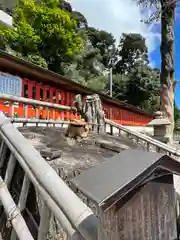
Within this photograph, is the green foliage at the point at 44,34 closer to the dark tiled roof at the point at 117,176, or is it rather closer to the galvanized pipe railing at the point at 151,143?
the galvanized pipe railing at the point at 151,143

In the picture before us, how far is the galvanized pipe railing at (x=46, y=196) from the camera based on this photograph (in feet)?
4.17

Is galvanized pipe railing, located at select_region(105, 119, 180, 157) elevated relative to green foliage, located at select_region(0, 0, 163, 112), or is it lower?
lower

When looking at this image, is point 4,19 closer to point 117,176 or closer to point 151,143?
point 151,143

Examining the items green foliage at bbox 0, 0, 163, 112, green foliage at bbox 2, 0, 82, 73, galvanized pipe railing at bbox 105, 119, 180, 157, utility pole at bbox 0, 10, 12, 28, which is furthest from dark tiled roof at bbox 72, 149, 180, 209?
green foliage at bbox 2, 0, 82, 73

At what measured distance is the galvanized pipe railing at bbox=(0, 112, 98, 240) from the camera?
50.0 inches

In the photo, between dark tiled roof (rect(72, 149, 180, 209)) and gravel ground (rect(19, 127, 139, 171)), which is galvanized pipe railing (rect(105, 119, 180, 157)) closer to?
gravel ground (rect(19, 127, 139, 171))

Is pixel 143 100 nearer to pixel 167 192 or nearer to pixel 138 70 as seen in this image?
pixel 138 70

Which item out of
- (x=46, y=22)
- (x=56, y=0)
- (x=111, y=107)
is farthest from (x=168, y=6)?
(x=56, y=0)

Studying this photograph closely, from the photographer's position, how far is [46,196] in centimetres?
153

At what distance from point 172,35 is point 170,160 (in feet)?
30.9

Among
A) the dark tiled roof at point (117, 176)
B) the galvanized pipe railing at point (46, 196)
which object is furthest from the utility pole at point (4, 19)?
the dark tiled roof at point (117, 176)

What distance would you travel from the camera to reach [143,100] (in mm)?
29375

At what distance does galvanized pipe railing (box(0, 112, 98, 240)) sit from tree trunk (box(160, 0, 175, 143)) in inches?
313

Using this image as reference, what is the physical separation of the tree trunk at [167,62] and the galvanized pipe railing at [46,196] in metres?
7.96
